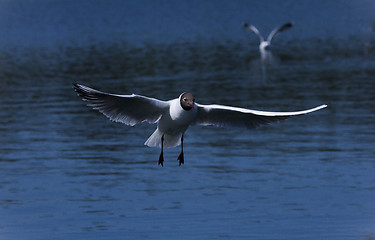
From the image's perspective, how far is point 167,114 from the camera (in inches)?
835

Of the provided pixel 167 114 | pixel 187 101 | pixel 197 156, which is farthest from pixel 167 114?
pixel 197 156

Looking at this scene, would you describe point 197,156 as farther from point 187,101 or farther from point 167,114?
point 187,101

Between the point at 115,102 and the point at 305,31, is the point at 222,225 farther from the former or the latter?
the point at 305,31

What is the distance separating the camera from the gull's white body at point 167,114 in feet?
67.6

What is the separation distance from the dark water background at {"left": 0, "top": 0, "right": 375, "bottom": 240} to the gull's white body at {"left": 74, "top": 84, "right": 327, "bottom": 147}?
10900 mm

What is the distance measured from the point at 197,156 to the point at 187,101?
87.0 ft

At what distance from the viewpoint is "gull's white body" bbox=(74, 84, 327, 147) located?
67.6 feet

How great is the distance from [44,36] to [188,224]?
116324mm

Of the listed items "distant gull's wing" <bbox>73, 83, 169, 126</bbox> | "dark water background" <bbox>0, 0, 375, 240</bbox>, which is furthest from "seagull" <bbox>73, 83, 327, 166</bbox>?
"dark water background" <bbox>0, 0, 375, 240</bbox>

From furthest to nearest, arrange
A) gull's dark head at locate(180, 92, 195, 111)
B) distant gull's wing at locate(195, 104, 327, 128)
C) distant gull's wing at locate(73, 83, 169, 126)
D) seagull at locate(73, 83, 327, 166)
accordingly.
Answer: distant gull's wing at locate(195, 104, 327, 128), distant gull's wing at locate(73, 83, 169, 126), seagull at locate(73, 83, 327, 166), gull's dark head at locate(180, 92, 195, 111)

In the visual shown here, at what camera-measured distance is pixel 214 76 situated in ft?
256

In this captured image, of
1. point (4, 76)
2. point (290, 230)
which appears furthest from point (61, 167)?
point (4, 76)

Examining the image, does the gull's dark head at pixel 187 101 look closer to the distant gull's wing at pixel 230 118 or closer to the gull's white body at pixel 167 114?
the gull's white body at pixel 167 114

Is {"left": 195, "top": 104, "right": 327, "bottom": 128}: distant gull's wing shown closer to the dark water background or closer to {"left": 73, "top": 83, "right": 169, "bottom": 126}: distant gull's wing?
{"left": 73, "top": 83, "right": 169, "bottom": 126}: distant gull's wing
